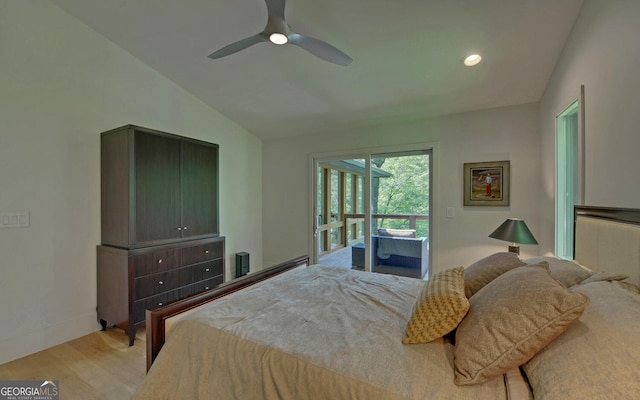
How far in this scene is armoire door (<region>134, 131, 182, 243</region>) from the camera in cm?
259

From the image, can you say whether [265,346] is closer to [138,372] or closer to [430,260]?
[138,372]

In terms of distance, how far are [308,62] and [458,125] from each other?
1.96 meters

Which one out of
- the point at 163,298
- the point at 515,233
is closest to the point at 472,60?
the point at 515,233

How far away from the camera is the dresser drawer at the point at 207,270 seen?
3.08 metres

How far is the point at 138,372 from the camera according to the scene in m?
2.09

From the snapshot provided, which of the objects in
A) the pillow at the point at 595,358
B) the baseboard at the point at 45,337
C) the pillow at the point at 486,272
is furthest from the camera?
the baseboard at the point at 45,337

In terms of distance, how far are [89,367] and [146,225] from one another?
3.95 ft

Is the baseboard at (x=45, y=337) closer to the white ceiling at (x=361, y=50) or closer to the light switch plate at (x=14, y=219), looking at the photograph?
the light switch plate at (x=14, y=219)

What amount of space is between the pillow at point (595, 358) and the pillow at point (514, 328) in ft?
0.16

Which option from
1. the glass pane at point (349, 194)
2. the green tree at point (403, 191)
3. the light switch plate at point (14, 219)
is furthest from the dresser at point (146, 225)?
the green tree at point (403, 191)

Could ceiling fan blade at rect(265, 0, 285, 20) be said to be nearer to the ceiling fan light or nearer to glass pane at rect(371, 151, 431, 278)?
the ceiling fan light

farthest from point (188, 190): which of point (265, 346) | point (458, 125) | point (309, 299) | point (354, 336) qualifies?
point (458, 125)

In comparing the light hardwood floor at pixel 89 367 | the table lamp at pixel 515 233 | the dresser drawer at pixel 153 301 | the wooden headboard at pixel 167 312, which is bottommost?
the light hardwood floor at pixel 89 367

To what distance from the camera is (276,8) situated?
166 cm
